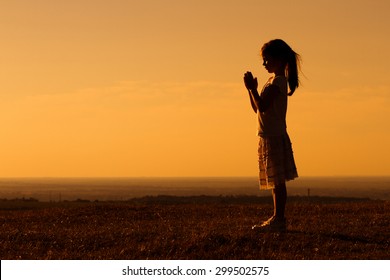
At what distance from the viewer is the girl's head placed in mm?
10984

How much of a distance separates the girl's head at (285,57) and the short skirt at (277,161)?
2.58ft

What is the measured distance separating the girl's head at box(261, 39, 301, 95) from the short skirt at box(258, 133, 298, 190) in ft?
2.58

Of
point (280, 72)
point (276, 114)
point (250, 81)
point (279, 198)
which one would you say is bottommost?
point (279, 198)

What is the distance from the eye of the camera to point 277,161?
1104 centimetres

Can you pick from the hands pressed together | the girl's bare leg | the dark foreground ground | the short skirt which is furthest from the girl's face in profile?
the dark foreground ground

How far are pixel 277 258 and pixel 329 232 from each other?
2316 millimetres

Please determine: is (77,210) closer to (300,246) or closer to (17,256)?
(17,256)

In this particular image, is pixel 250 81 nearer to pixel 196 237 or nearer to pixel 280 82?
pixel 280 82

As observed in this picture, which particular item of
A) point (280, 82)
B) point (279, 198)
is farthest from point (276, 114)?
point (279, 198)

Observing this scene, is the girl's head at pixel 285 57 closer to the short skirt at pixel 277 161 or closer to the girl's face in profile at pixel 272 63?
the girl's face in profile at pixel 272 63

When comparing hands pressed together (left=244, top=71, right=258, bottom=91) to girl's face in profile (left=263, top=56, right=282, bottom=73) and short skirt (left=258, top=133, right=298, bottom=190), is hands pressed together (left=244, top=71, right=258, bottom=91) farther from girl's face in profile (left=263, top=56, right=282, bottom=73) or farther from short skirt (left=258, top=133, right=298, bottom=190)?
short skirt (left=258, top=133, right=298, bottom=190)

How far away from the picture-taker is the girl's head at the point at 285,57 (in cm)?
1098

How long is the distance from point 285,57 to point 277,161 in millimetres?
1581
